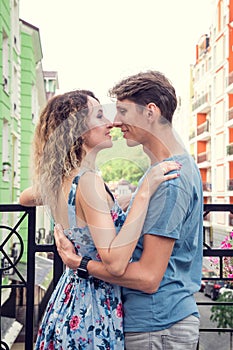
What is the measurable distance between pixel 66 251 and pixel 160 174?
165 mm

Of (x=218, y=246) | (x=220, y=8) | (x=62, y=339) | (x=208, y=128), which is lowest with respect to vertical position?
(x=62, y=339)

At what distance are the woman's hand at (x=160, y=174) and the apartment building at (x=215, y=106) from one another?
9.84 meters

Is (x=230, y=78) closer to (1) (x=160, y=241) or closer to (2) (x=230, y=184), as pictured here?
(2) (x=230, y=184)

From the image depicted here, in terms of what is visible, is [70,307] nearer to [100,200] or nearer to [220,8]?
[100,200]

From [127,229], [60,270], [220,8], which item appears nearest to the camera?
[127,229]

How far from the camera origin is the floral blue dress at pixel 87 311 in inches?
30.2

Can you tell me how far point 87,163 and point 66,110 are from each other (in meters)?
0.08

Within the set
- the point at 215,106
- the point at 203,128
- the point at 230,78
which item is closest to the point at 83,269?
the point at 230,78

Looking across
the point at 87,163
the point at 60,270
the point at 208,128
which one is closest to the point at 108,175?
the point at 87,163

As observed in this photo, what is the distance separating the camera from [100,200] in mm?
744

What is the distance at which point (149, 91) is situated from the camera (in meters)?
0.74

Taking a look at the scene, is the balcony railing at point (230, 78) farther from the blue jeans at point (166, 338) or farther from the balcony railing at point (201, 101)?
the blue jeans at point (166, 338)

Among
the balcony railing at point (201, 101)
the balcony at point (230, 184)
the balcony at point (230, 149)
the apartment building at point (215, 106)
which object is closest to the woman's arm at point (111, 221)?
the apartment building at point (215, 106)

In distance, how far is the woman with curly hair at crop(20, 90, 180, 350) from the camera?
0.76 meters
